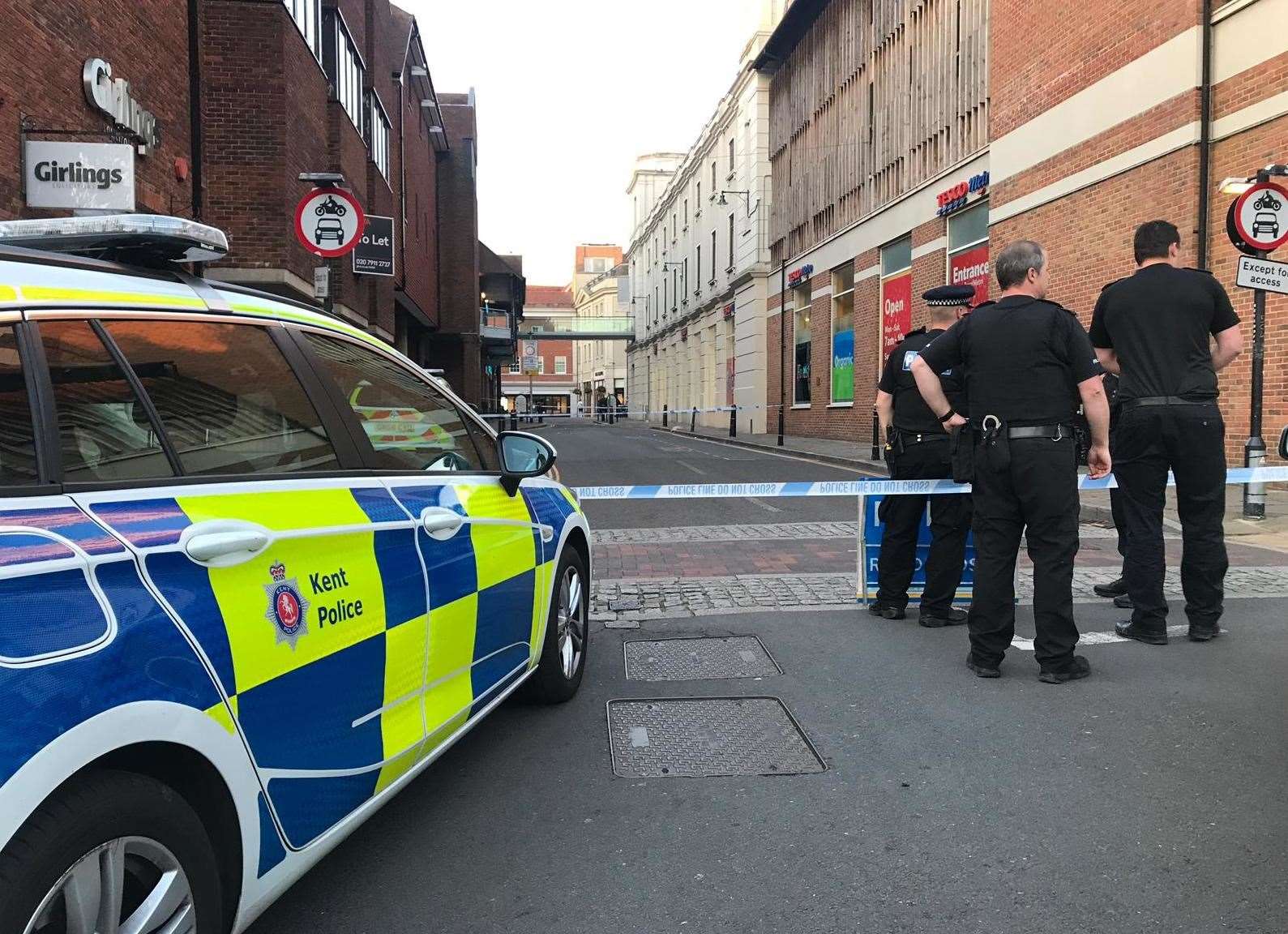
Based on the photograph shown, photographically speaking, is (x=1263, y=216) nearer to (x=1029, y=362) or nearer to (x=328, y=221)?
(x=1029, y=362)

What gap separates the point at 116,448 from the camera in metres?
1.98

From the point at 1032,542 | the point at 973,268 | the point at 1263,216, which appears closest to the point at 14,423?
the point at 1032,542

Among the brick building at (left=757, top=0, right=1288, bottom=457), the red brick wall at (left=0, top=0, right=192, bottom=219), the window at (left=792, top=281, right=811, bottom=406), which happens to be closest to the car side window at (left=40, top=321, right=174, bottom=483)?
the red brick wall at (left=0, top=0, right=192, bottom=219)

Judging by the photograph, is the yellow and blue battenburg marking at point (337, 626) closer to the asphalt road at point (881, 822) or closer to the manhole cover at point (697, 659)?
the asphalt road at point (881, 822)

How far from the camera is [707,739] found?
3820 millimetres

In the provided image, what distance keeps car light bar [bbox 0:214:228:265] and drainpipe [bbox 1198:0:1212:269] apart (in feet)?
42.6

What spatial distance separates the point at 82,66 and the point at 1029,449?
9901 mm

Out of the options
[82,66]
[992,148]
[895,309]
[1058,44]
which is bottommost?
[895,309]

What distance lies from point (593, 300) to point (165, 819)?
9813 centimetres

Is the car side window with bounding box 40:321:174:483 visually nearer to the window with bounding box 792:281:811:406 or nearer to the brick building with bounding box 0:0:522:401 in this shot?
the brick building with bounding box 0:0:522:401

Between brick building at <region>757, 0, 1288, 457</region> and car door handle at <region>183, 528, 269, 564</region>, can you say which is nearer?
car door handle at <region>183, 528, 269, 564</region>

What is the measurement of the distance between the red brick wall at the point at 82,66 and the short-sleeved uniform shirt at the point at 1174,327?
902 cm

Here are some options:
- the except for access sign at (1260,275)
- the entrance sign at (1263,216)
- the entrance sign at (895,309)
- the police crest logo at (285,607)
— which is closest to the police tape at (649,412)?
the entrance sign at (895,309)

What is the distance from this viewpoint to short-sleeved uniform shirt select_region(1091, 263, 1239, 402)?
496 cm
